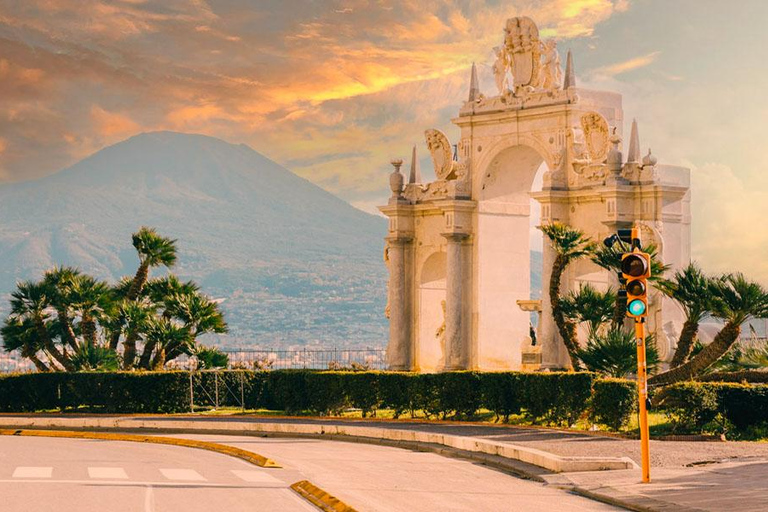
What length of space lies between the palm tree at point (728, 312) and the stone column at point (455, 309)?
515 inches

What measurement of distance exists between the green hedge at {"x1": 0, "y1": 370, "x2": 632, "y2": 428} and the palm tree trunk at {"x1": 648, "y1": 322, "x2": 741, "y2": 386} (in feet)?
10.4

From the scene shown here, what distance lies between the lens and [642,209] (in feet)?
140

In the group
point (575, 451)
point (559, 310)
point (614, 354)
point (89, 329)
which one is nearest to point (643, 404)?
point (575, 451)

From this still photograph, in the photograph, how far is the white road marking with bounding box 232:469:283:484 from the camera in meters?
22.3

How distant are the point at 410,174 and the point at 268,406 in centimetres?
1253

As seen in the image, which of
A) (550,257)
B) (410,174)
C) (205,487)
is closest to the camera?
(205,487)

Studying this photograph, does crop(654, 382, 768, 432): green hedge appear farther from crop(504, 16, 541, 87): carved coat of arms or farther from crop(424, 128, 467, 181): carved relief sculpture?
crop(424, 128, 467, 181): carved relief sculpture

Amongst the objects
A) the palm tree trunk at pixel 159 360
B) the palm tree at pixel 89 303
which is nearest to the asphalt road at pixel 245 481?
the palm tree trunk at pixel 159 360

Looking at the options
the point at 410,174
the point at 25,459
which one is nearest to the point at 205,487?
the point at 25,459

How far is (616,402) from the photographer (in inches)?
1234

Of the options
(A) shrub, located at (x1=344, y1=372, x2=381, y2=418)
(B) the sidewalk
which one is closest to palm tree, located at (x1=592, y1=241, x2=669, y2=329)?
(B) the sidewalk

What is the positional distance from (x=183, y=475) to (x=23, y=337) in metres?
27.7

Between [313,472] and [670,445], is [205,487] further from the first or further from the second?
[670,445]

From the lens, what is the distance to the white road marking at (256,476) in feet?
73.2
